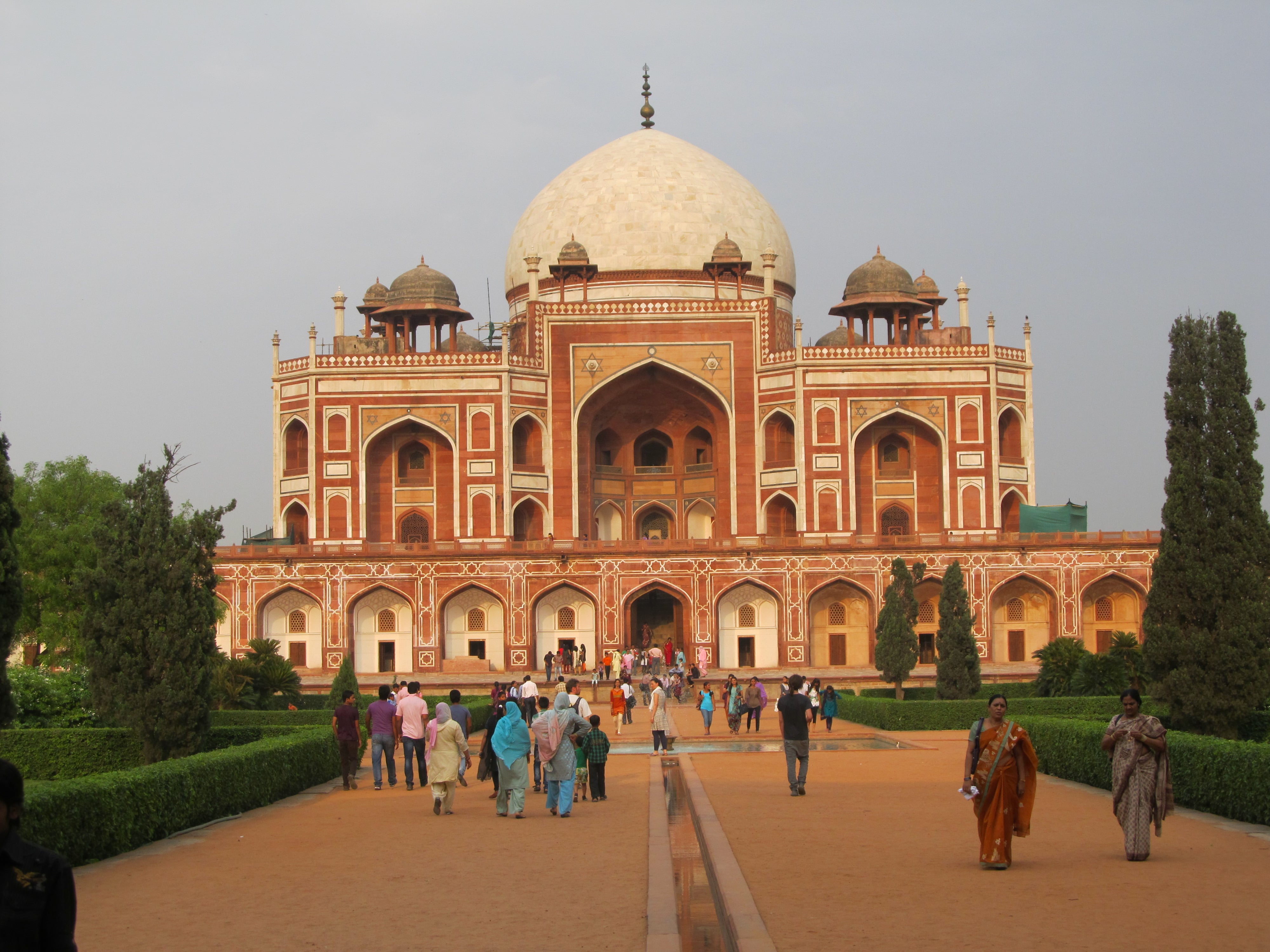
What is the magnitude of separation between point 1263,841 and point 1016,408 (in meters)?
33.7

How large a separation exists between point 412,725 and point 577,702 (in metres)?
1.74

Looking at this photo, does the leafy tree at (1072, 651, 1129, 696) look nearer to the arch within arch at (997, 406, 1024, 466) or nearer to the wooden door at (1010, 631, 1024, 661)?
the wooden door at (1010, 631, 1024, 661)

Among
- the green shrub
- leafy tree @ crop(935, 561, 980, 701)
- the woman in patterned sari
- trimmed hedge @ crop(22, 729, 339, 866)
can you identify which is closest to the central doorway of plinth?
leafy tree @ crop(935, 561, 980, 701)

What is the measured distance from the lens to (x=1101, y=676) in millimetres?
25094

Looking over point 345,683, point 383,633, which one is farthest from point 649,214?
point 345,683

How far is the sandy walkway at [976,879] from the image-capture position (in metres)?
6.80

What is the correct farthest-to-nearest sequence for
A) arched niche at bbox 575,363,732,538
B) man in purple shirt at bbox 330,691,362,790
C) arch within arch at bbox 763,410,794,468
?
arched niche at bbox 575,363,732,538 → arch within arch at bbox 763,410,794,468 → man in purple shirt at bbox 330,691,362,790

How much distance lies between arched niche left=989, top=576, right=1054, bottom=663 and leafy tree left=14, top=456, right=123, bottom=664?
2123cm

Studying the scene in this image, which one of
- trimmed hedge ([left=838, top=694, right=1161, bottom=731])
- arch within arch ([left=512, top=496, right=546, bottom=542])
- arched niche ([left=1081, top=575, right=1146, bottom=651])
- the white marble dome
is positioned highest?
the white marble dome

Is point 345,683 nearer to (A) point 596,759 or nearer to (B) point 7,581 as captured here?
(A) point 596,759

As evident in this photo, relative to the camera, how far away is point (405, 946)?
690cm

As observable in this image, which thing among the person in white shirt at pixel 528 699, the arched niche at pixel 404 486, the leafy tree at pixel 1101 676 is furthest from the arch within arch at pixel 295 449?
the person in white shirt at pixel 528 699

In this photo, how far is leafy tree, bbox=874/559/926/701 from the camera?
2847 centimetres

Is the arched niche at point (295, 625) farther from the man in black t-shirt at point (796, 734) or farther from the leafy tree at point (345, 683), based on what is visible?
the man in black t-shirt at point (796, 734)
